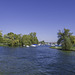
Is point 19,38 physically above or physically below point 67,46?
above

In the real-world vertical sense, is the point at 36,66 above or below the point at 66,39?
below

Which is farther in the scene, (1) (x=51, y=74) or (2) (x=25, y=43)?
(2) (x=25, y=43)

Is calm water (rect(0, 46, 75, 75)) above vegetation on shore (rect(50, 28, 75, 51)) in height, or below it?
below

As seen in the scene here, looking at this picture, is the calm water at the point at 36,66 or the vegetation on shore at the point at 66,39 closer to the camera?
the calm water at the point at 36,66

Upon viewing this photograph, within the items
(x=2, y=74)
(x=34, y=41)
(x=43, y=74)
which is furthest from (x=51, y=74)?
(x=34, y=41)

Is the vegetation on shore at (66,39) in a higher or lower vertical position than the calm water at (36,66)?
higher

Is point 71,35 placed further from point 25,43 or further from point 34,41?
point 34,41

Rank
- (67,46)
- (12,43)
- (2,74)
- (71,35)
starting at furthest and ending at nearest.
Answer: (12,43), (71,35), (67,46), (2,74)

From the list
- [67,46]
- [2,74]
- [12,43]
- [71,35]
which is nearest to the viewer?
[2,74]

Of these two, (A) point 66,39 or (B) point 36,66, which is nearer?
(B) point 36,66

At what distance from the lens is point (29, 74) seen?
621 inches

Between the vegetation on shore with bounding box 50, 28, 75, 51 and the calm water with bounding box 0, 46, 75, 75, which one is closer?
the calm water with bounding box 0, 46, 75, 75

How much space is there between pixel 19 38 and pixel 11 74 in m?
121

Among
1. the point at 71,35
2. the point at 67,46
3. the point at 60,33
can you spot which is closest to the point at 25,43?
the point at 60,33
